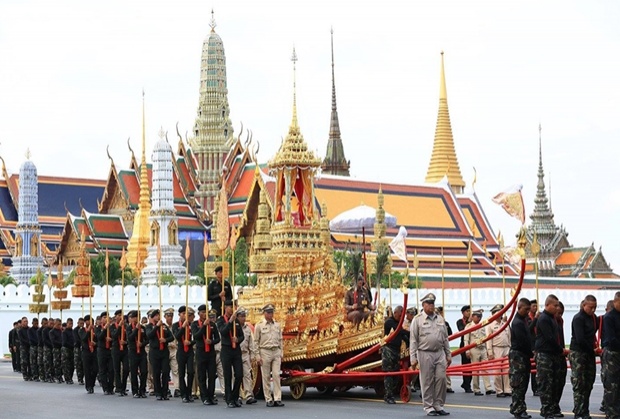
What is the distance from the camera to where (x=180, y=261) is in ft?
182

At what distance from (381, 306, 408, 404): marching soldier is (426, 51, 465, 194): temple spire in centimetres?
5424

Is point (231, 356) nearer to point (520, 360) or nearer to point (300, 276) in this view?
point (300, 276)

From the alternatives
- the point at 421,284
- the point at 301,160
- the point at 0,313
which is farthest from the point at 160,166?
the point at 301,160

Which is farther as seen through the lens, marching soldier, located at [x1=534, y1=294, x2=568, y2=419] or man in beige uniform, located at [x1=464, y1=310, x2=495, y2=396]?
man in beige uniform, located at [x1=464, y1=310, x2=495, y2=396]

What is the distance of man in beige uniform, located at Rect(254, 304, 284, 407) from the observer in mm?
16609

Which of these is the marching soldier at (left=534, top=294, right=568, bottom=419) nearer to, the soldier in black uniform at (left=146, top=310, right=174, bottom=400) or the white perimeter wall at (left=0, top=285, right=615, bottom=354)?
the soldier in black uniform at (left=146, top=310, right=174, bottom=400)

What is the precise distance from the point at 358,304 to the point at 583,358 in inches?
183

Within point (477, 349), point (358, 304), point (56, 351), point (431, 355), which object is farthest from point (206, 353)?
point (56, 351)

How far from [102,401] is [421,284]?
3078 centimetres

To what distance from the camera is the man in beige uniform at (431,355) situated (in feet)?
47.4

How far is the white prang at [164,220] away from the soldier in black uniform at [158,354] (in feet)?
118

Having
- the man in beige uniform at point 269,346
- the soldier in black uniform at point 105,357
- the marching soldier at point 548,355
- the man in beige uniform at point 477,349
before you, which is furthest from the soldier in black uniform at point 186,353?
the marching soldier at point 548,355

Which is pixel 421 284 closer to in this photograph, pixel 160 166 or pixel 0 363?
pixel 160 166

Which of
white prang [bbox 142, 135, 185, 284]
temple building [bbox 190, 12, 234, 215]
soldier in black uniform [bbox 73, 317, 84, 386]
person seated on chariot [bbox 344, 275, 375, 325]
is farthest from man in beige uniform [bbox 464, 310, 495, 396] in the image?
temple building [bbox 190, 12, 234, 215]
